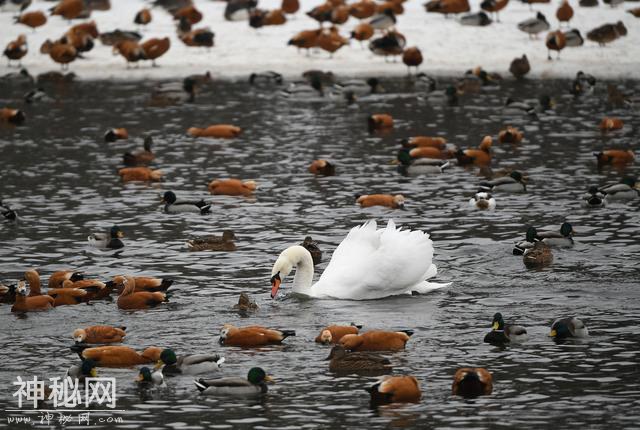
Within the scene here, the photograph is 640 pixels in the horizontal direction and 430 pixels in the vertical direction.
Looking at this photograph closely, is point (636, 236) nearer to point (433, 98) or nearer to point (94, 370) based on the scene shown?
point (94, 370)

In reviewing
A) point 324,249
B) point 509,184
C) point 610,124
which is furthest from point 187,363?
point 610,124

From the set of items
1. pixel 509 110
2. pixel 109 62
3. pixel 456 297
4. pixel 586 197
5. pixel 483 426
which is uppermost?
pixel 109 62

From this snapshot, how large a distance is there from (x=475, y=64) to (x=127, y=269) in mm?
23380

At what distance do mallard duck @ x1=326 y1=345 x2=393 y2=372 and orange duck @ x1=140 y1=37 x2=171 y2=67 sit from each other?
2780 cm

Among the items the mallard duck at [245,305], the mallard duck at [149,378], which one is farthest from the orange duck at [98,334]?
the mallard duck at [245,305]

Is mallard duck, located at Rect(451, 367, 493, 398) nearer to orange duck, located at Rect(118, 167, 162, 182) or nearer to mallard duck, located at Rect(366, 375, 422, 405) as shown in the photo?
mallard duck, located at Rect(366, 375, 422, 405)

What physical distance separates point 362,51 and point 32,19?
36.0ft

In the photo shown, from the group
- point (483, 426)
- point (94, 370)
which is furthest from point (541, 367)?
point (94, 370)

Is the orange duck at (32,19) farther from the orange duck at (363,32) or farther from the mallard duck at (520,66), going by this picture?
the mallard duck at (520,66)

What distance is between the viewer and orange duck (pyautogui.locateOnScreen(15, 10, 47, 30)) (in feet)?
147

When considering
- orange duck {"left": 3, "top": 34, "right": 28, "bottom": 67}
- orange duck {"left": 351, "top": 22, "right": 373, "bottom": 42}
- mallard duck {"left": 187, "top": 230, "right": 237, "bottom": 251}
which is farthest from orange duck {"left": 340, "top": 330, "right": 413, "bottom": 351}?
orange duck {"left": 3, "top": 34, "right": 28, "bottom": 67}

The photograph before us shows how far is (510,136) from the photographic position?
96.2ft

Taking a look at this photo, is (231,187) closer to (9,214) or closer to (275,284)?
(9,214)

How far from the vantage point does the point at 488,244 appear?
2036 cm
